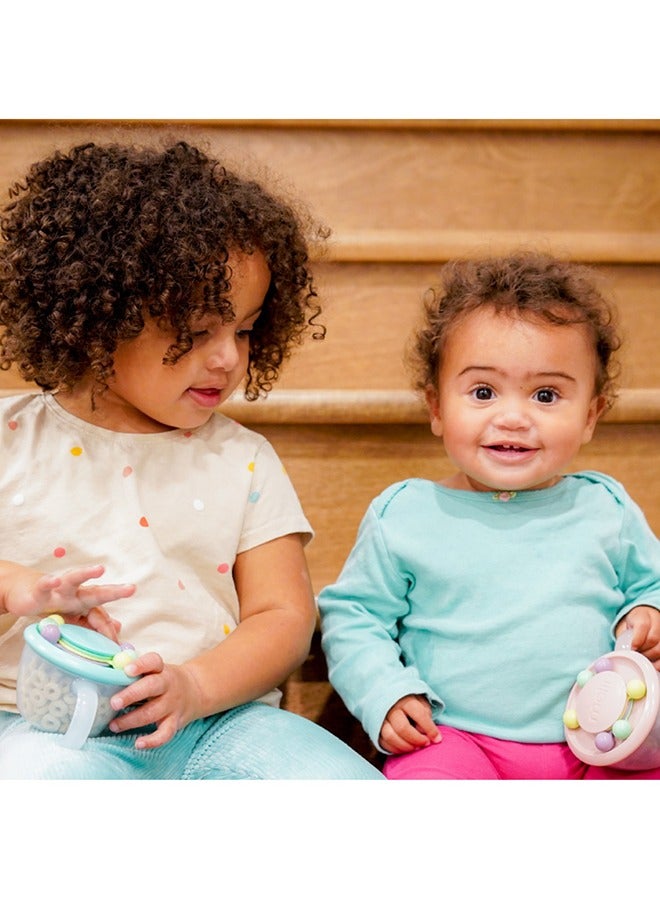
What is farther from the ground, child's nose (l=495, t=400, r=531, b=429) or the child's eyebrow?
the child's eyebrow

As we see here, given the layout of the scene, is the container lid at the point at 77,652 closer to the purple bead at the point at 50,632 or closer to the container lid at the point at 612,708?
the purple bead at the point at 50,632

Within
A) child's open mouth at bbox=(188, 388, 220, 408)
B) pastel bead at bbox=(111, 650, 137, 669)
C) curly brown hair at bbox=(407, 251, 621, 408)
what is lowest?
pastel bead at bbox=(111, 650, 137, 669)

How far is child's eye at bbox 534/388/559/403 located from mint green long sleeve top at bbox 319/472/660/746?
0.12m

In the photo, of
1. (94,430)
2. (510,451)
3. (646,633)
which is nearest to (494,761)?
(646,633)

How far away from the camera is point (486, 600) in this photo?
1.23 meters

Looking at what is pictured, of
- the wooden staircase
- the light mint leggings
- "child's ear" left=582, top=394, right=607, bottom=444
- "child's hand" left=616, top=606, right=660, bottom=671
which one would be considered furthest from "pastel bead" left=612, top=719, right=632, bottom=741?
the wooden staircase

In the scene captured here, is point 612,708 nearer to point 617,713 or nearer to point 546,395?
point 617,713

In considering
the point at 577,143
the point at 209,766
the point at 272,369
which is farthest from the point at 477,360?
the point at 577,143

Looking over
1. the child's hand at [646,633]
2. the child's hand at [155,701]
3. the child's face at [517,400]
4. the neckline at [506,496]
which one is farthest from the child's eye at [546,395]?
the child's hand at [155,701]

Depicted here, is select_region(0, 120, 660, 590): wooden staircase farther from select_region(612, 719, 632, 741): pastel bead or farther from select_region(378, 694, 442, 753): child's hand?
select_region(612, 719, 632, 741): pastel bead

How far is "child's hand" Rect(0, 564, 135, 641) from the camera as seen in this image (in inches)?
40.0

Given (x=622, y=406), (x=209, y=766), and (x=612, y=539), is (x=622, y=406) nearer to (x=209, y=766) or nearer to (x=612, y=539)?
(x=612, y=539)

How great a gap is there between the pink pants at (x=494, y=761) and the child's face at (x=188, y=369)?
0.46 meters

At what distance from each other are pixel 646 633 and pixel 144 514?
59cm
